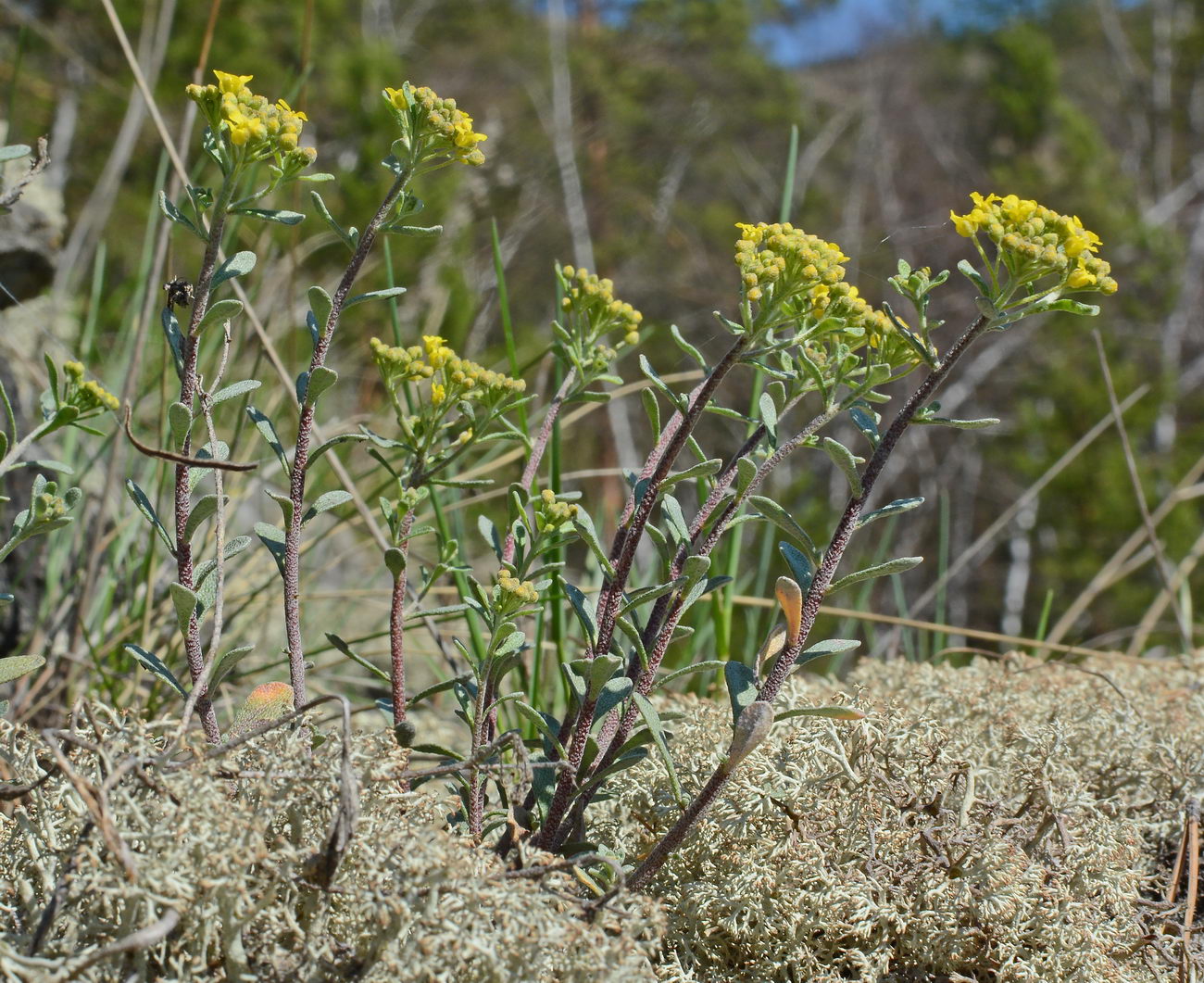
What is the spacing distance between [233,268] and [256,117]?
11 cm

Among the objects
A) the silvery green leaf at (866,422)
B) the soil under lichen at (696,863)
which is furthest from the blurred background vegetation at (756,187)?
the silvery green leaf at (866,422)

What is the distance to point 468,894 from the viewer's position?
2.02ft

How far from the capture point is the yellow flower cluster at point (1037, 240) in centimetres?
64

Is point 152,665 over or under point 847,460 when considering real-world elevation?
under

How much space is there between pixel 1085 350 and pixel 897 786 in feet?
33.7

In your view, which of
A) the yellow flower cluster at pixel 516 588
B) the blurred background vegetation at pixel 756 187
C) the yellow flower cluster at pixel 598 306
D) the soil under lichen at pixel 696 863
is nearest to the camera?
the soil under lichen at pixel 696 863

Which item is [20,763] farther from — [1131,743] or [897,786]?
[1131,743]

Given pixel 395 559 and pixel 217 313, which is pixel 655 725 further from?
pixel 217 313

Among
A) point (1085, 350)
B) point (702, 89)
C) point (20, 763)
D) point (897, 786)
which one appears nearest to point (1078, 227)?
point (897, 786)

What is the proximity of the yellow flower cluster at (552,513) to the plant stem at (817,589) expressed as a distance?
0.19 meters

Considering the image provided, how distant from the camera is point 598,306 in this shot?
85 cm

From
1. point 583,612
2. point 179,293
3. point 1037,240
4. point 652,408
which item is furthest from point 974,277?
point 179,293

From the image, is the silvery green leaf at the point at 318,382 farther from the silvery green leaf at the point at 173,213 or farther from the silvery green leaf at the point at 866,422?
the silvery green leaf at the point at 866,422

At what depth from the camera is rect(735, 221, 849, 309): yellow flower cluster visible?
66cm
